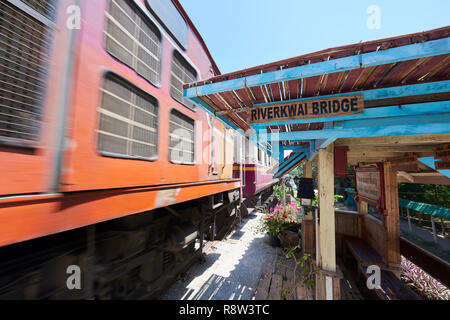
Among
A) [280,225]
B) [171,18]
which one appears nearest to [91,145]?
[171,18]

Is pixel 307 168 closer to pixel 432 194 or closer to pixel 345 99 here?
pixel 345 99

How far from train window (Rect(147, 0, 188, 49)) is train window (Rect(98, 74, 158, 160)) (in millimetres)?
1059

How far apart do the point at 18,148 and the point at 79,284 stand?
1162mm

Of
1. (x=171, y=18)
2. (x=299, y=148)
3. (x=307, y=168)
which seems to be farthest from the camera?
(x=307, y=168)

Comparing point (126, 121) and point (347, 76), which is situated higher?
point (347, 76)

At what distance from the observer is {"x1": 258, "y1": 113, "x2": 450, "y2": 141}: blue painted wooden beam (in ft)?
5.71

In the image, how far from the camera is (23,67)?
97 centimetres

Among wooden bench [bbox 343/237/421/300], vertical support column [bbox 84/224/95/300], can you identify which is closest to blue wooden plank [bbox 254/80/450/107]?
vertical support column [bbox 84/224/95/300]

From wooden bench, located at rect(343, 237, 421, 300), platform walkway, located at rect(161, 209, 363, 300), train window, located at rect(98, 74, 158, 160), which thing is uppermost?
train window, located at rect(98, 74, 158, 160)

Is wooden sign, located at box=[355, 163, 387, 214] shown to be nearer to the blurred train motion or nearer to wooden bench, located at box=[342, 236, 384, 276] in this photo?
wooden bench, located at box=[342, 236, 384, 276]

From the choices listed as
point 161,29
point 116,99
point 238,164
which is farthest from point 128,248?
point 238,164

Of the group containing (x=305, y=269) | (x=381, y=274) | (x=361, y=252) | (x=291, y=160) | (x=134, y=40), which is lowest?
(x=381, y=274)

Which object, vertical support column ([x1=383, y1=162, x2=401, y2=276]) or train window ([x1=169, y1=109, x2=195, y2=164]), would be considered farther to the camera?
vertical support column ([x1=383, y1=162, x2=401, y2=276])

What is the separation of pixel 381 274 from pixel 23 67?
18.9ft
